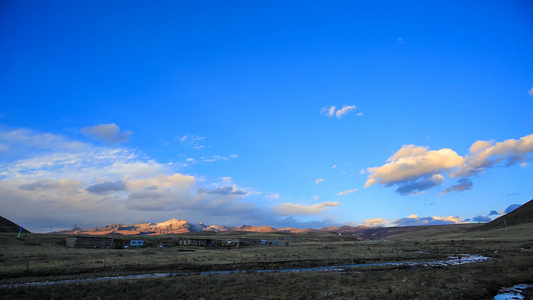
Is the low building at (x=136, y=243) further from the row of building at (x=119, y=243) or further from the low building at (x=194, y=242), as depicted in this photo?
the low building at (x=194, y=242)

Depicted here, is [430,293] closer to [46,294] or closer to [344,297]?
[344,297]

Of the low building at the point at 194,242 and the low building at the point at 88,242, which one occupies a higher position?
the low building at the point at 88,242

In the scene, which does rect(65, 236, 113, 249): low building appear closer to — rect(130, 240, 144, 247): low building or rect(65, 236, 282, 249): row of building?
rect(65, 236, 282, 249): row of building

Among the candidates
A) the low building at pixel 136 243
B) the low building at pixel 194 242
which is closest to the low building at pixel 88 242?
the low building at pixel 136 243

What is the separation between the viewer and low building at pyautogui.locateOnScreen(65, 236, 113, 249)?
8279 cm

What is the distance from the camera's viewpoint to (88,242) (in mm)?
85938

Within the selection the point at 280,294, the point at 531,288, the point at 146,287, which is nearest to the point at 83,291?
the point at 146,287

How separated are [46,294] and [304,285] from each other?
874 inches

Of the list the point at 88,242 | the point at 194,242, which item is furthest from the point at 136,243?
the point at 194,242

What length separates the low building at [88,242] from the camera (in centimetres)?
8279

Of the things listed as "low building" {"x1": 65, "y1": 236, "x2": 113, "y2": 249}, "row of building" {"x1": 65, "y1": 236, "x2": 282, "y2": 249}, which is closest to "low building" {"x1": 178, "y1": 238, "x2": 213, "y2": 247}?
"row of building" {"x1": 65, "y1": 236, "x2": 282, "y2": 249}

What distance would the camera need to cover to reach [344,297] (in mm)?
20453

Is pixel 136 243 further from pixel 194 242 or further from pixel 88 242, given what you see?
pixel 194 242

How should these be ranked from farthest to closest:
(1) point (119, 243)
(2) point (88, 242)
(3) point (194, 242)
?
(3) point (194, 242), (1) point (119, 243), (2) point (88, 242)
